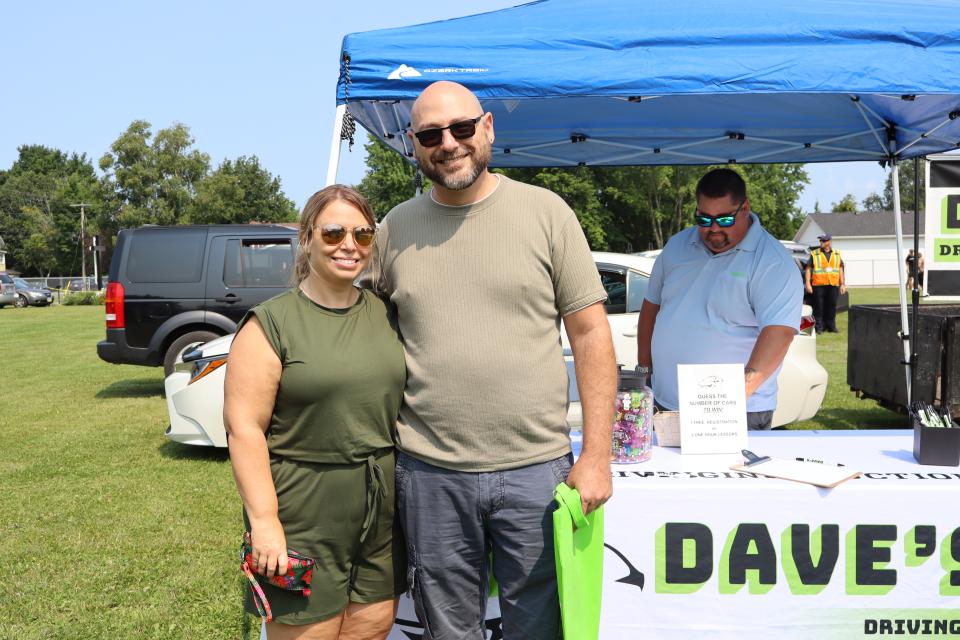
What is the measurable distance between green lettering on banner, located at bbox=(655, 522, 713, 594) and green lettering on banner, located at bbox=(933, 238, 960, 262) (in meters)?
2.66

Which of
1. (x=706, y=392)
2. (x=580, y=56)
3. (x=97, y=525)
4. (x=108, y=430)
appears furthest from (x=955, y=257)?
(x=108, y=430)

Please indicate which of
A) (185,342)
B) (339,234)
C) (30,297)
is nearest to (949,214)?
(339,234)

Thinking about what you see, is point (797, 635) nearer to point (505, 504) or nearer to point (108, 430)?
point (505, 504)

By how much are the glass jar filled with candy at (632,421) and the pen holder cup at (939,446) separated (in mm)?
932

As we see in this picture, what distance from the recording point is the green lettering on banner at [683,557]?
8.09ft

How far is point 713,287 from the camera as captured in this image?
124 inches

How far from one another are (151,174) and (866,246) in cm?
4707

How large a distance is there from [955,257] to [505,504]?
3394 millimetres

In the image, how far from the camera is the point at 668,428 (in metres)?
2.88

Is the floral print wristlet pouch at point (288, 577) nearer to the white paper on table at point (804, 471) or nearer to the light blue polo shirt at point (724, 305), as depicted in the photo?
the white paper on table at point (804, 471)

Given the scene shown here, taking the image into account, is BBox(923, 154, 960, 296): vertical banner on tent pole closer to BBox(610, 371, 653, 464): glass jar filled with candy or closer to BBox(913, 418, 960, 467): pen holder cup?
BBox(913, 418, 960, 467): pen holder cup

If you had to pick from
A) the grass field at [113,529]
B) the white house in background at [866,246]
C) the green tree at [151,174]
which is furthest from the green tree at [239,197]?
the grass field at [113,529]

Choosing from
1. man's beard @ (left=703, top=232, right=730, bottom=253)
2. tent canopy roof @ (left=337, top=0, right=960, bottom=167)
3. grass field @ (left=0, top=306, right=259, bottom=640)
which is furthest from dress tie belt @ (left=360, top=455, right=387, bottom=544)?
man's beard @ (left=703, top=232, right=730, bottom=253)

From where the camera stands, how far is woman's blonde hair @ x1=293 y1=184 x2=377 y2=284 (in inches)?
80.6
